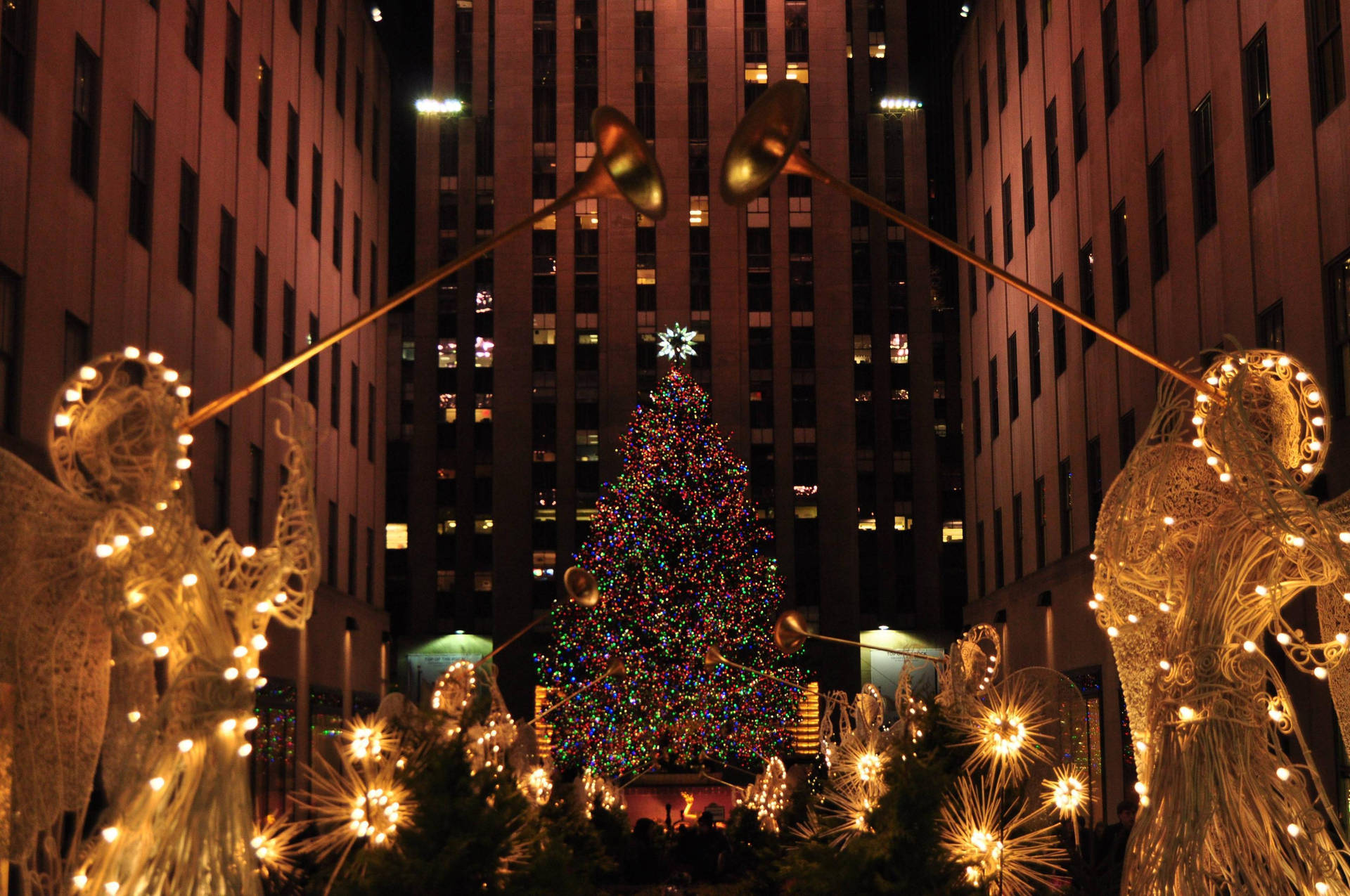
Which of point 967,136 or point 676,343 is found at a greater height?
point 967,136

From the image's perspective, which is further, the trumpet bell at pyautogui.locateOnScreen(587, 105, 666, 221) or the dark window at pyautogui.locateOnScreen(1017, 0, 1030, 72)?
the dark window at pyautogui.locateOnScreen(1017, 0, 1030, 72)

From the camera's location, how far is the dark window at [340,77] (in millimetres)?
36469

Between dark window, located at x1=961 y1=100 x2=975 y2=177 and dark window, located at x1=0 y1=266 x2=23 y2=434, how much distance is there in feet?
96.1

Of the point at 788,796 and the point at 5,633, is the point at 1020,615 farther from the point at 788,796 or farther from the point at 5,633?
the point at 5,633

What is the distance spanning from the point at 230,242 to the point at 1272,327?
1726 centimetres

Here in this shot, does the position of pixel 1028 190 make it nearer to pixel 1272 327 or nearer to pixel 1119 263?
pixel 1119 263

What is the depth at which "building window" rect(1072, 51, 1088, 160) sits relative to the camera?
29.2 m

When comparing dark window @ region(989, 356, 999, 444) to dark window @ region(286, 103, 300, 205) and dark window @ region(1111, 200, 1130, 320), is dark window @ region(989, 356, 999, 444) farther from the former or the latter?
dark window @ region(286, 103, 300, 205)

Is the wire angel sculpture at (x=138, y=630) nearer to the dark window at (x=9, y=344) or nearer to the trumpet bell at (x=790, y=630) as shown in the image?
the dark window at (x=9, y=344)

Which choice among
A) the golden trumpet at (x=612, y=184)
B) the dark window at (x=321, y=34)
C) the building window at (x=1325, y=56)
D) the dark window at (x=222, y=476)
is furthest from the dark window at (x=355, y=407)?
the golden trumpet at (x=612, y=184)

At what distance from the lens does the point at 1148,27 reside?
82.9 ft

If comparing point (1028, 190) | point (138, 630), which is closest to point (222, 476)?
A: point (1028, 190)

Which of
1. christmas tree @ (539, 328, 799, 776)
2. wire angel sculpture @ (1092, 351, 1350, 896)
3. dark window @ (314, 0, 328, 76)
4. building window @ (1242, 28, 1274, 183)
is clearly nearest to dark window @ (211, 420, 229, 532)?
dark window @ (314, 0, 328, 76)

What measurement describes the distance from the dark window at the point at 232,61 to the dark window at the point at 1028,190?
16872mm
